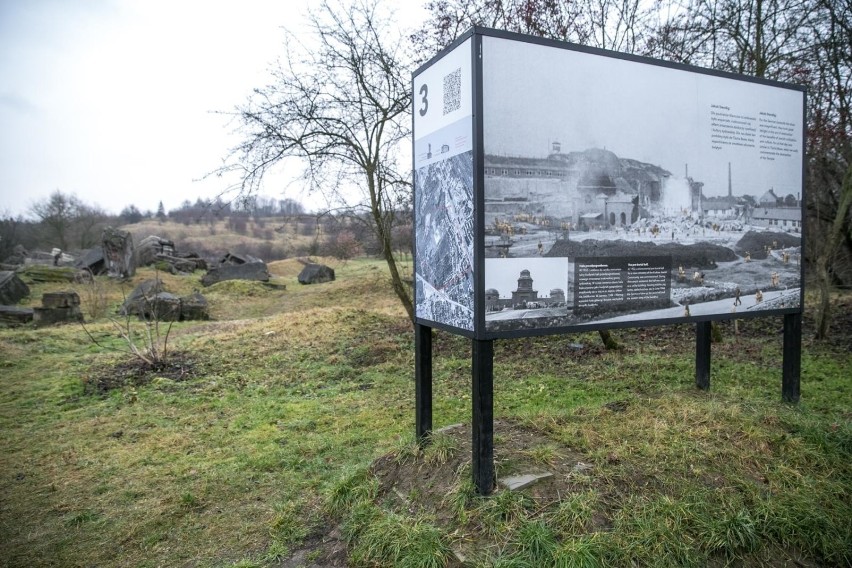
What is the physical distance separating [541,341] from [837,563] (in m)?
7.00

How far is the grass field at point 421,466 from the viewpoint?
3.19 metres

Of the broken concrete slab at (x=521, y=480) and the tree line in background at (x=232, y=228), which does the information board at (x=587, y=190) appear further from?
the tree line in background at (x=232, y=228)

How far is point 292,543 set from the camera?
3.63 meters

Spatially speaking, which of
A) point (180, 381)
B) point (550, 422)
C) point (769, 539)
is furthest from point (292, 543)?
point (180, 381)

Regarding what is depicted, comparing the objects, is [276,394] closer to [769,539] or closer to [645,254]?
[645,254]

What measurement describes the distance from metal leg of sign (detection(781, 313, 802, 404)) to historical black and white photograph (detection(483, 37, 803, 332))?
0.73ft

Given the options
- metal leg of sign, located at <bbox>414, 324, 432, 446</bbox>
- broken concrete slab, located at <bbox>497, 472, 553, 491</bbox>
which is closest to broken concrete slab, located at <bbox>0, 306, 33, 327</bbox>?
metal leg of sign, located at <bbox>414, 324, 432, 446</bbox>

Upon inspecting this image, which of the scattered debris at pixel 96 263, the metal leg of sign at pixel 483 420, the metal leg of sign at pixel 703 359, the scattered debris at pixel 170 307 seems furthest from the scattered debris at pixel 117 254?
the metal leg of sign at pixel 483 420

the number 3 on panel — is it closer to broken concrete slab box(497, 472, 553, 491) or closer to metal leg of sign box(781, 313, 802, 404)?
broken concrete slab box(497, 472, 553, 491)

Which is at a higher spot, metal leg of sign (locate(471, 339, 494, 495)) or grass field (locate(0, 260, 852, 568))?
metal leg of sign (locate(471, 339, 494, 495))

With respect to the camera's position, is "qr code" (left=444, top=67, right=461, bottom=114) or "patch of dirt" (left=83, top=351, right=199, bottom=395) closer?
"qr code" (left=444, top=67, right=461, bottom=114)

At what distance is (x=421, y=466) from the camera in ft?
13.1

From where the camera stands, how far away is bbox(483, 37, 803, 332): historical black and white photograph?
3445 mm

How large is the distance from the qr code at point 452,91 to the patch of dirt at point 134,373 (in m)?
6.60
